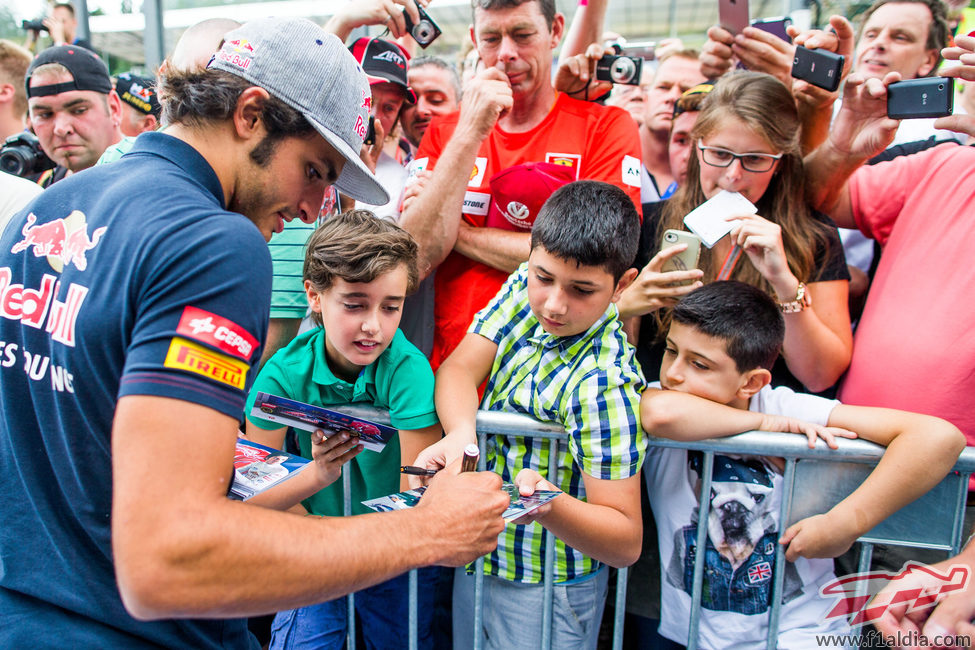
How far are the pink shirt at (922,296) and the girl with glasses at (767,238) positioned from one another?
0.11 meters

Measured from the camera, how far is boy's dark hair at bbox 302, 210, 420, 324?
6.48ft

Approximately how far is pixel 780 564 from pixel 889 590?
302mm

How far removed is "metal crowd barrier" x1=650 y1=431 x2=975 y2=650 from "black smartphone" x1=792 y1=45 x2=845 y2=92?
1274 millimetres

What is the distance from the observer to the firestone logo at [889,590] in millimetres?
1800

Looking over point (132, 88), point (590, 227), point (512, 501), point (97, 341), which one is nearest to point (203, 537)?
point (97, 341)

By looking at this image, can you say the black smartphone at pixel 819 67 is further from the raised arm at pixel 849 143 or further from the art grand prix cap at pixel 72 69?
the art grand prix cap at pixel 72 69

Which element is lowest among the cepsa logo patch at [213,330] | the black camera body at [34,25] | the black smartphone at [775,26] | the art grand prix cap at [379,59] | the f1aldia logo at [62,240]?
the black camera body at [34,25]

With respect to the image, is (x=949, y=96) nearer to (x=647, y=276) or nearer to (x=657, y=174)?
(x=647, y=276)

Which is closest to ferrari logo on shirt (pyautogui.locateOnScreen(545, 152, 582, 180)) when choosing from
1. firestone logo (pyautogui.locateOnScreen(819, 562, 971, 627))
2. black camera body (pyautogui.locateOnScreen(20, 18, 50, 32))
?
firestone logo (pyautogui.locateOnScreen(819, 562, 971, 627))

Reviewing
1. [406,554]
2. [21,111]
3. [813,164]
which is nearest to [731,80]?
[813,164]

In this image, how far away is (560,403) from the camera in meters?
1.87

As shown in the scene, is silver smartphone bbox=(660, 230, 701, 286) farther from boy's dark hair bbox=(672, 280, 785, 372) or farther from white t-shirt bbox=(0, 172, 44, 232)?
white t-shirt bbox=(0, 172, 44, 232)

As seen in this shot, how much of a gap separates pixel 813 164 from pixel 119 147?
9.85 feet

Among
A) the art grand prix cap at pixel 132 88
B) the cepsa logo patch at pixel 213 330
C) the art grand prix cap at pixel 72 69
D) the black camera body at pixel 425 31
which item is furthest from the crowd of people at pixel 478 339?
the art grand prix cap at pixel 132 88
